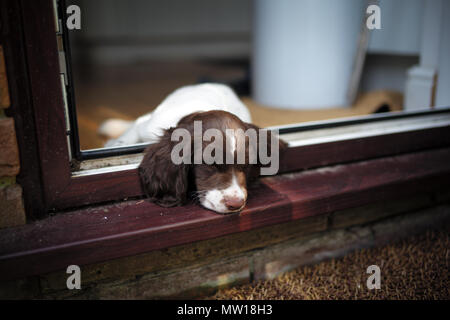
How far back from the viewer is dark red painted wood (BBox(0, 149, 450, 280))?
162 centimetres

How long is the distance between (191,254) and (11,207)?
0.79 meters

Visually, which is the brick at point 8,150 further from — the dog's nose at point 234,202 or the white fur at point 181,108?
the dog's nose at point 234,202

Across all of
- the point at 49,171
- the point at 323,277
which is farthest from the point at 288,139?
the point at 49,171

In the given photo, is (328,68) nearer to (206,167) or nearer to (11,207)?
(206,167)

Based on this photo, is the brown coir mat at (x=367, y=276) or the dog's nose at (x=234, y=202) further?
the brown coir mat at (x=367, y=276)

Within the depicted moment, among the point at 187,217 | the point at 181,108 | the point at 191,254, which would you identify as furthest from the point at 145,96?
the point at 187,217

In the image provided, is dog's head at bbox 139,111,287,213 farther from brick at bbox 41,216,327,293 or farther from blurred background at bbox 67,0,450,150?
blurred background at bbox 67,0,450,150

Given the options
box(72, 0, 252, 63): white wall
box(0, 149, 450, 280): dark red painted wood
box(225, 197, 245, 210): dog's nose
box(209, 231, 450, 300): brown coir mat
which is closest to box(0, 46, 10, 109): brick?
box(0, 149, 450, 280): dark red painted wood

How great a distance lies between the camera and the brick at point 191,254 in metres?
1.83

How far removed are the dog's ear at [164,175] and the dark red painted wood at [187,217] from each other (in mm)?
53

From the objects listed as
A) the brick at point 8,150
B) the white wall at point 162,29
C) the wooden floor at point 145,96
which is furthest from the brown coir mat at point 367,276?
the white wall at point 162,29

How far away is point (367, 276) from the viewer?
6.97 ft

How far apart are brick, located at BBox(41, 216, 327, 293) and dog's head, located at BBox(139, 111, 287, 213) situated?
26 centimetres

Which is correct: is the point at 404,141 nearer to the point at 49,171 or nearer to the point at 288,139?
the point at 288,139
